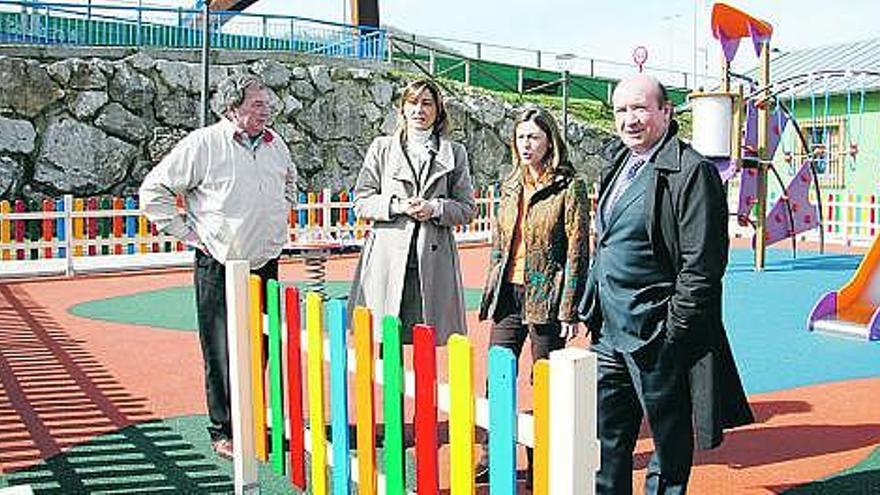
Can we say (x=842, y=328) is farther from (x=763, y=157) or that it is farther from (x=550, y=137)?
(x=763, y=157)

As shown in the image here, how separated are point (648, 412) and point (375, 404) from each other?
0.96m

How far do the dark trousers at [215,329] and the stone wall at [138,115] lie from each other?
1385 cm

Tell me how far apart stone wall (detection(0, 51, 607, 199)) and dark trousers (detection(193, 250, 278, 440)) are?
1385cm

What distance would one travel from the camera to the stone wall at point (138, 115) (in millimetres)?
17625

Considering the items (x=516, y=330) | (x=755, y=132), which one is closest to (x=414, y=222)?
(x=516, y=330)

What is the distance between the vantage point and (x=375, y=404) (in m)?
3.49

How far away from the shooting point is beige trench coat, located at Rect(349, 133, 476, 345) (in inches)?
181

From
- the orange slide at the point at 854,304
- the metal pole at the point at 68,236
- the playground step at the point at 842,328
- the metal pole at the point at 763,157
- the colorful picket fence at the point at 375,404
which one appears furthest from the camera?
the metal pole at the point at 763,157

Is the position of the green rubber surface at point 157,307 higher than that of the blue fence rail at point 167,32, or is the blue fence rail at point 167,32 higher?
the blue fence rail at point 167,32

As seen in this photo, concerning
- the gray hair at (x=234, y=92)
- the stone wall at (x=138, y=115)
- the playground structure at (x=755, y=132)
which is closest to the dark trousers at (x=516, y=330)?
the gray hair at (x=234, y=92)

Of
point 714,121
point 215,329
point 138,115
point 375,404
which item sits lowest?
point 375,404

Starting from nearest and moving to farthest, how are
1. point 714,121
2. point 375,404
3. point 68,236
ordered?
point 375,404 → point 714,121 → point 68,236

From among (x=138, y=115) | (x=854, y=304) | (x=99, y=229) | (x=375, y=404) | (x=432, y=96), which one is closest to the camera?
(x=375, y=404)

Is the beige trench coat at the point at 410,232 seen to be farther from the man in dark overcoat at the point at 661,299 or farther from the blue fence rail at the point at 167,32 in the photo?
the blue fence rail at the point at 167,32
